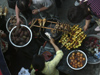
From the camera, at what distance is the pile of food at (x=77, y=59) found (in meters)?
2.71

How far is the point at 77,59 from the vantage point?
2779 millimetres

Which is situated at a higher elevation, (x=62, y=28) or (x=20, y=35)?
(x=62, y=28)

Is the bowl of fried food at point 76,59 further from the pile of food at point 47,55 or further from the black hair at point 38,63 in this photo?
the black hair at point 38,63

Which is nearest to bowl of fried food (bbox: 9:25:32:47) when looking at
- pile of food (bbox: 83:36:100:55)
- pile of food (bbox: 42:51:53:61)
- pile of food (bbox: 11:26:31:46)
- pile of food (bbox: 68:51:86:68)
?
pile of food (bbox: 11:26:31:46)

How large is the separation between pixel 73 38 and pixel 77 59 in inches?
21.4

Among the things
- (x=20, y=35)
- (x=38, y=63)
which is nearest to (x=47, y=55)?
(x=20, y=35)

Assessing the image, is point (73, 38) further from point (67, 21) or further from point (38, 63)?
point (38, 63)

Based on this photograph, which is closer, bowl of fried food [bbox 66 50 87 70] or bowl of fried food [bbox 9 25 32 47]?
bowl of fried food [bbox 66 50 87 70]

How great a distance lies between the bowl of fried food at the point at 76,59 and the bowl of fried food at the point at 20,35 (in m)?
1.17

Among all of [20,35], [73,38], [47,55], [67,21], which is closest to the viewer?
[73,38]

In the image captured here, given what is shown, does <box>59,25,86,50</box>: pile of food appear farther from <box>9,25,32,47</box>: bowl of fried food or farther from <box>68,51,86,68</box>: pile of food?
<box>9,25,32,47</box>: bowl of fried food

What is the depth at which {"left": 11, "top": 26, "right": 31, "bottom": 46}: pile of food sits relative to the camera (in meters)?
3.02

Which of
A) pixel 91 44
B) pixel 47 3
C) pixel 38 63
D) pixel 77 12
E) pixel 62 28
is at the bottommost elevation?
pixel 91 44

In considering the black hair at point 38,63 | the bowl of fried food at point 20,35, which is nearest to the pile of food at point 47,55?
the bowl of fried food at point 20,35
